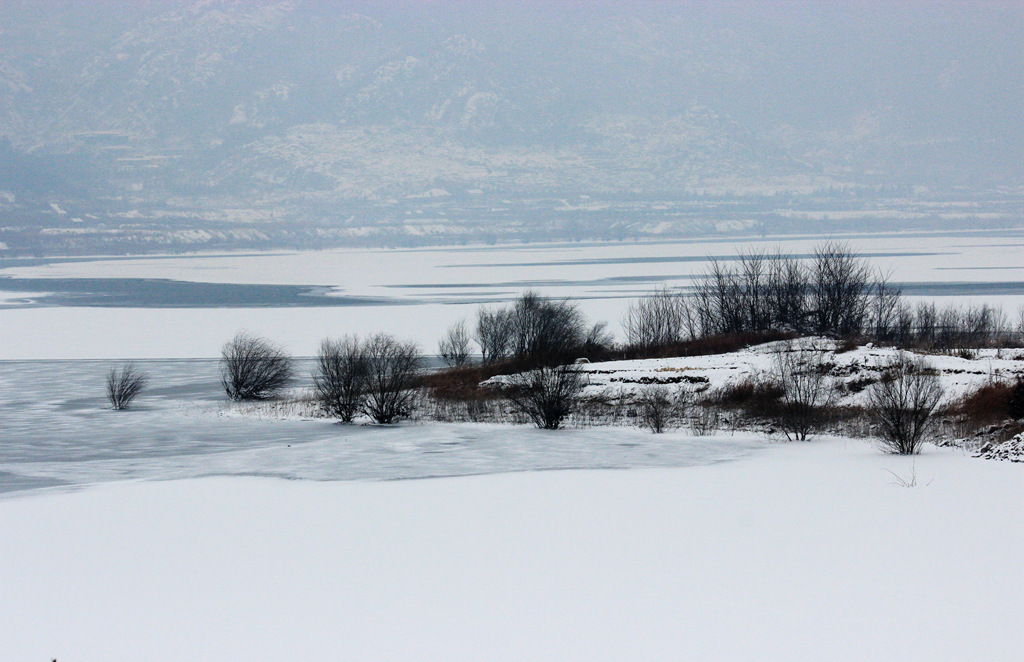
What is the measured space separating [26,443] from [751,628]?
20.3 metres

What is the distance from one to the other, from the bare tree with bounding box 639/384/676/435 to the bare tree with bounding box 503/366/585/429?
6.32 feet

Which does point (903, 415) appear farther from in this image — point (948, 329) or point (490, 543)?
point (948, 329)

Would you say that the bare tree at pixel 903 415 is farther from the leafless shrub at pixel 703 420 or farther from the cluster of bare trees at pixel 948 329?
the cluster of bare trees at pixel 948 329

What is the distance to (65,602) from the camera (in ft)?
39.3

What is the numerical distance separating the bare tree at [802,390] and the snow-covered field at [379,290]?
21.4 metres

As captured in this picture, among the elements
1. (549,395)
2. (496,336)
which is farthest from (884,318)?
(549,395)

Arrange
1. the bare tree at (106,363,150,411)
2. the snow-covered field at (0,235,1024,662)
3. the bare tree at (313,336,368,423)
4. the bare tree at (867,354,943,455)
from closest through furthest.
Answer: the snow-covered field at (0,235,1024,662), the bare tree at (867,354,943,455), the bare tree at (313,336,368,423), the bare tree at (106,363,150,411)

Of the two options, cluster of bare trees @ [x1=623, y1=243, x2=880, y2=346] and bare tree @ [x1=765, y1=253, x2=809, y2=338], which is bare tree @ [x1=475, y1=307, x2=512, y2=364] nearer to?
cluster of bare trees @ [x1=623, y1=243, x2=880, y2=346]

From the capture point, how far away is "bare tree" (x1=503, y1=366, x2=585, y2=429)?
2909 centimetres

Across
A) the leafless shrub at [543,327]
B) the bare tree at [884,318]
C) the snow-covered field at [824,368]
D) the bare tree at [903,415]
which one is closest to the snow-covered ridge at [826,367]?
the snow-covered field at [824,368]

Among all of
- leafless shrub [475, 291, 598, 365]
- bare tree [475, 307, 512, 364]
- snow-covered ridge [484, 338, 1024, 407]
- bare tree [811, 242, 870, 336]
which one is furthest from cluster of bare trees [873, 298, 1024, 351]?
bare tree [475, 307, 512, 364]

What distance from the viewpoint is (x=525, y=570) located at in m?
13.1

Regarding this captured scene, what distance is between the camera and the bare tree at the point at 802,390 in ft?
86.5

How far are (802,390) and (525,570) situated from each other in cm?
1743
